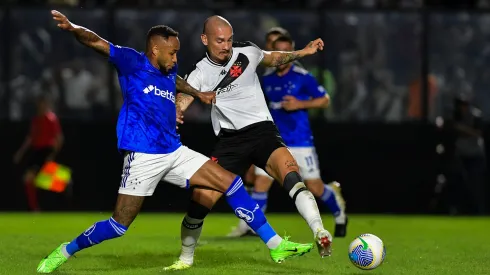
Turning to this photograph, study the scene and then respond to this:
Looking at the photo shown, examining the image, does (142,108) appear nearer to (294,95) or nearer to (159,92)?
(159,92)

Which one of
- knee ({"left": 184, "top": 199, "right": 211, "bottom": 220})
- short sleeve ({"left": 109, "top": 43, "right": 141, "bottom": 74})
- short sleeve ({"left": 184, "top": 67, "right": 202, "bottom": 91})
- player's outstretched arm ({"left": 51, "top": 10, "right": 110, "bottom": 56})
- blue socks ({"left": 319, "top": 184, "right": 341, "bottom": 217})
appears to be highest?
player's outstretched arm ({"left": 51, "top": 10, "right": 110, "bottom": 56})

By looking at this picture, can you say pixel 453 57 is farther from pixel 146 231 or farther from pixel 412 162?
pixel 146 231

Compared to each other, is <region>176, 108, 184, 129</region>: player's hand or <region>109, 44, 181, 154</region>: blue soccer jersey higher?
<region>109, 44, 181, 154</region>: blue soccer jersey

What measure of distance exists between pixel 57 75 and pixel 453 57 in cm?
693

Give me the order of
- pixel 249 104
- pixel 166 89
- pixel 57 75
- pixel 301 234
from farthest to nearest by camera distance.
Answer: pixel 57 75
pixel 301 234
pixel 249 104
pixel 166 89

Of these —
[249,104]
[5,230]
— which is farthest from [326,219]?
[249,104]

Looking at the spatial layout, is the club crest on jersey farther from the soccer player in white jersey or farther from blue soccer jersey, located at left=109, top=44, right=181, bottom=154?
blue soccer jersey, located at left=109, top=44, right=181, bottom=154

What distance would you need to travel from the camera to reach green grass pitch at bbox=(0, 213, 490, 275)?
10.2m

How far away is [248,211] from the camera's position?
384 inches

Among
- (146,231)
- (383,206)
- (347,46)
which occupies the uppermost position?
(347,46)

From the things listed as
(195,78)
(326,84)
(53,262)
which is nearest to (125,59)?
(195,78)

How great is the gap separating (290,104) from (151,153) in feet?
12.9

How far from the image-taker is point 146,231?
639 inches

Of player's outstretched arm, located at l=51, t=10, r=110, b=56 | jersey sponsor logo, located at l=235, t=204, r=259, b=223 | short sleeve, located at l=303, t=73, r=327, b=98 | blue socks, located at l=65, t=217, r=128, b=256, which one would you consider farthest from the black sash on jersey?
short sleeve, located at l=303, t=73, r=327, b=98
